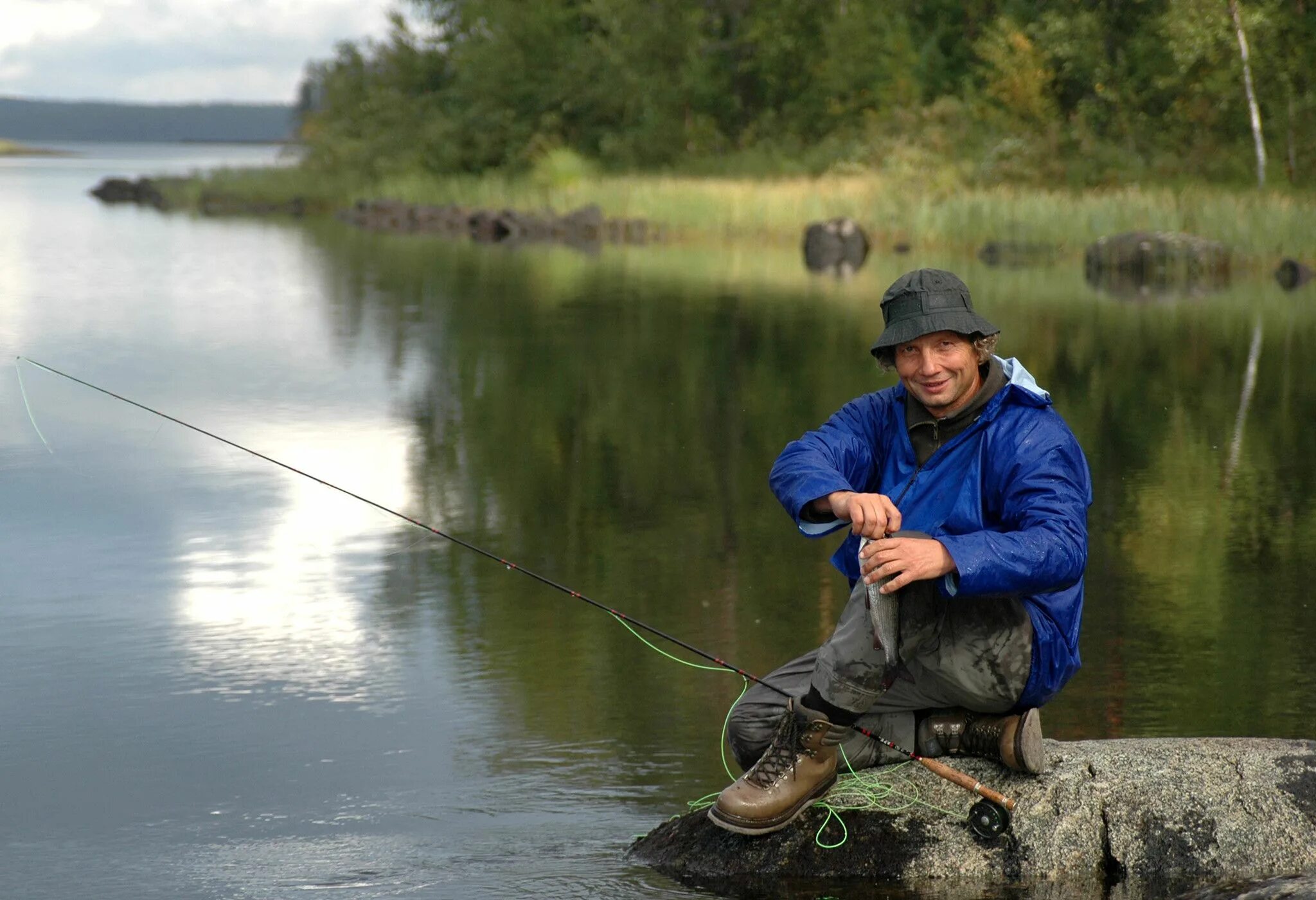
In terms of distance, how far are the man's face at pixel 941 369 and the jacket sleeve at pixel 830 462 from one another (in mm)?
164

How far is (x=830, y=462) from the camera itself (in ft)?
13.2

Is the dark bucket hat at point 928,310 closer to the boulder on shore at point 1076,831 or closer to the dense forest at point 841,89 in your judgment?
the boulder on shore at point 1076,831

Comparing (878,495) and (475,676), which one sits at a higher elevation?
(878,495)

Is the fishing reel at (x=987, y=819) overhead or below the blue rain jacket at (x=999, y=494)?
below

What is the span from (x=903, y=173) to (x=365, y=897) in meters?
33.7

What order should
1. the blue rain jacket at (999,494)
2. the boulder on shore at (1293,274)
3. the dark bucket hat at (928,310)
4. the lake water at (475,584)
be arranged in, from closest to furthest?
1. the blue rain jacket at (999,494)
2. the dark bucket hat at (928,310)
3. the lake water at (475,584)
4. the boulder on shore at (1293,274)

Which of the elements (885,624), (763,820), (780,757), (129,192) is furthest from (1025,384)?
(129,192)

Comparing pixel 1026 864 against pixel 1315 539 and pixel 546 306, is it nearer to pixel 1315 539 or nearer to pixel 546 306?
pixel 1315 539

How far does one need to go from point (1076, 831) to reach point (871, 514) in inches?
38.2

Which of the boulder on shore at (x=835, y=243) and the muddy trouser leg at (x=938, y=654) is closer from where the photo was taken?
the muddy trouser leg at (x=938, y=654)

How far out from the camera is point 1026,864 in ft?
13.4

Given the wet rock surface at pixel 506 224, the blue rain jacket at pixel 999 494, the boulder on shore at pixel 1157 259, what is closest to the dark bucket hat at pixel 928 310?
the blue rain jacket at pixel 999 494

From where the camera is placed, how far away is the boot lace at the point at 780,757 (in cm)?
400

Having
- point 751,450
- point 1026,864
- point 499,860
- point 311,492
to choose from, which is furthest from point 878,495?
point 751,450
